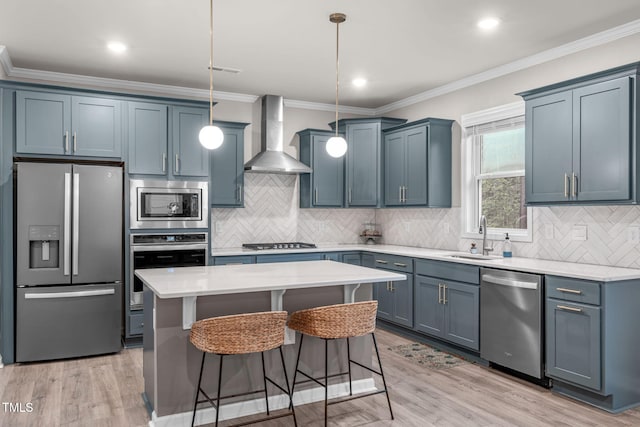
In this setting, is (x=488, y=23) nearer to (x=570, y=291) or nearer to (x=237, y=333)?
(x=570, y=291)

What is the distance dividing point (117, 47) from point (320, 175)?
8.76ft

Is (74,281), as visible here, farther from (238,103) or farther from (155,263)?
(238,103)

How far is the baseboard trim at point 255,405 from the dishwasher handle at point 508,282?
1.28 meters

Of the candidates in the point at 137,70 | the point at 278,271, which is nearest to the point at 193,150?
the point at 137,70

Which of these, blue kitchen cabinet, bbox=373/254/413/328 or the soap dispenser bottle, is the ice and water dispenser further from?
the soap dispenser bottle

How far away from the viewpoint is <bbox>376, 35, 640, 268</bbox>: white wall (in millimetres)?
3654

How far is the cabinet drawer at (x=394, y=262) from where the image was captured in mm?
4977

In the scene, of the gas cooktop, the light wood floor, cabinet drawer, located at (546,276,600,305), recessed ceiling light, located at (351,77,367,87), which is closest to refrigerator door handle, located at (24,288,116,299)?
the light wood floor

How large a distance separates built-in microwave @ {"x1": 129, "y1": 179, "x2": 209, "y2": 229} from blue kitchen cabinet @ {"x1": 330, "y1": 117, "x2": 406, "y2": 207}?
186 centimetres

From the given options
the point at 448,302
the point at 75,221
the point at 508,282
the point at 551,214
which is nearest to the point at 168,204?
the point at 75,221

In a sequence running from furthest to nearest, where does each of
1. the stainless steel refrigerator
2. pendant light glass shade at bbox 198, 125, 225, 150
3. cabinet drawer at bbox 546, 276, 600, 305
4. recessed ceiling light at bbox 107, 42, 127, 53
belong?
the stainless steel refrigerator < recessed ceiling light at bbox 107, 42, 127, 53 < cabinet drawer at bbox 546, 276, 600, 305 < pendant light glass shade at bbox 198, 125, 225, 150

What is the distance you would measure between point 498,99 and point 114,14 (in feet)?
11.3

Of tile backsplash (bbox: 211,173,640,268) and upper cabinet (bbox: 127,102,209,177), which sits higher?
upper cabinet (bbox: 127,102,209,177)

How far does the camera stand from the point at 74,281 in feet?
14.1
